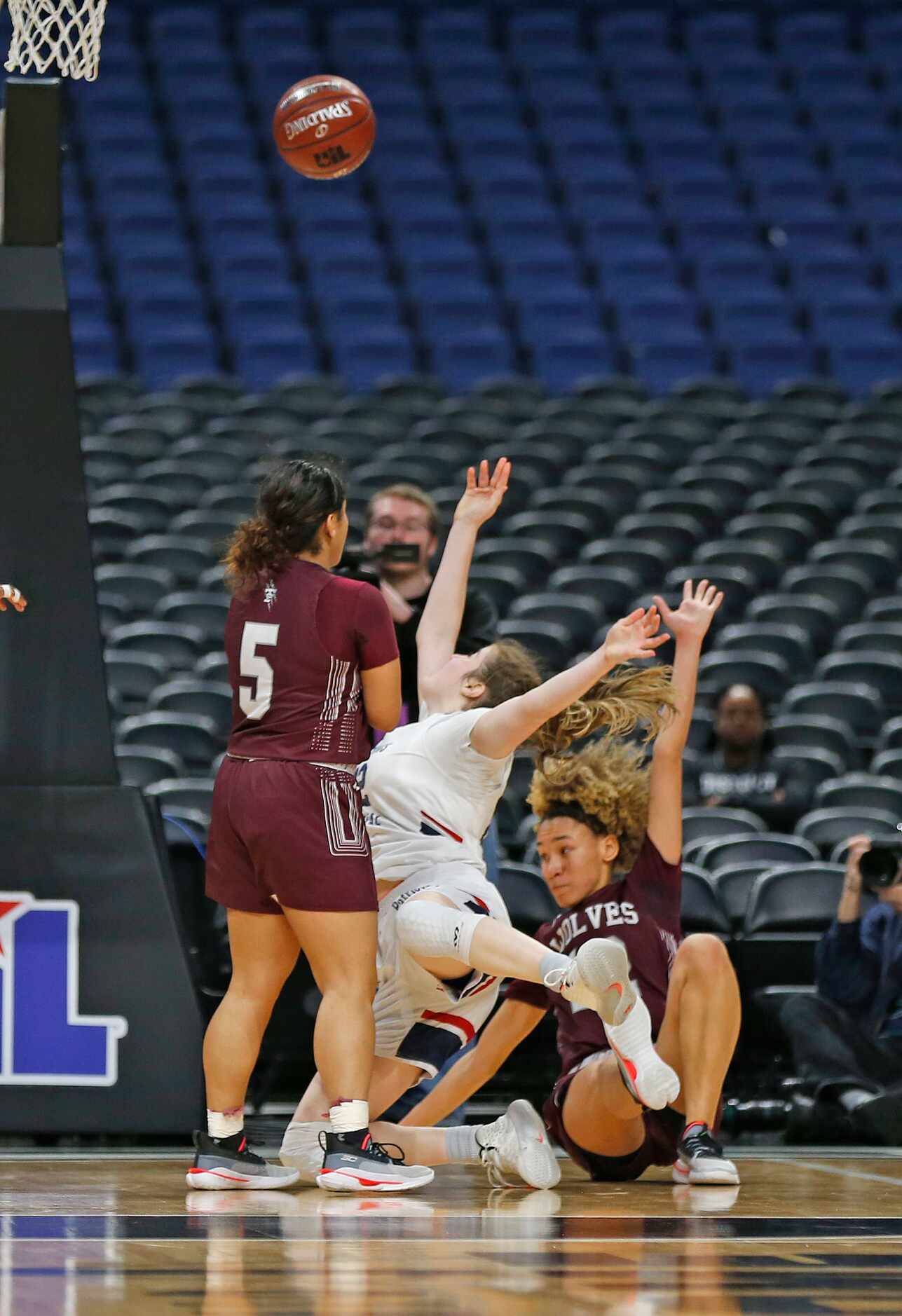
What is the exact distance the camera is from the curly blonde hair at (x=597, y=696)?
502cm

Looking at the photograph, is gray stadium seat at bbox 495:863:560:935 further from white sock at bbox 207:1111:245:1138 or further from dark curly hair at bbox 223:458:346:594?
dark curly hair at bbox 223:458:346:594

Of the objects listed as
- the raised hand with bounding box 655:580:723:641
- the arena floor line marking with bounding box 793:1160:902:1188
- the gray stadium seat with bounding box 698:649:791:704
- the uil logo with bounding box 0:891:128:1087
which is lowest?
the arena floor line marking with bounding box 793:1160:902:1188

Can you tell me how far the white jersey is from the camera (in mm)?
4812

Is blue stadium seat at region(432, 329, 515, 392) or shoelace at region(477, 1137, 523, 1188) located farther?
blue stadium seat at region(432, 329, 515, 392)

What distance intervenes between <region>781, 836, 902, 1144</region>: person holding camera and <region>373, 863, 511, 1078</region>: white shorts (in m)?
1.67

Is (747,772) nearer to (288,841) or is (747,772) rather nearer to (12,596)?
(12,596)

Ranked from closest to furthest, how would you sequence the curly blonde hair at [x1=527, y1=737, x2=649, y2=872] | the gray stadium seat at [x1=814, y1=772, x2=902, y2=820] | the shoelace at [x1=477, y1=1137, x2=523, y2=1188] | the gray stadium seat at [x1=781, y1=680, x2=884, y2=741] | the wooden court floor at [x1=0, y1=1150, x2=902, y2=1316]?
1. the wooden court floor at [x1=0, y1=1150, x2=902, y2=1316]
2. the shoelace at [x1=477, y1=1137, x2=523, y2=1188]
3. the curly blonde hair at [x1=527, y1=737, x2=649, y2=872]
4. the gray stadium seat at [x1=814, y1=772, x2=902, y2=820]
5. the gray stadium seat at [x1=781, y1=680, x2=884, y2=741]

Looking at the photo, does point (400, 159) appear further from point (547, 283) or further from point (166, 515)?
point (166, 515)

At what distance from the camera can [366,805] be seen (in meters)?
5.01

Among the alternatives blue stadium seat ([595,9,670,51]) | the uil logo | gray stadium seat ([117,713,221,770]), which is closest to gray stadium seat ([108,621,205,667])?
gray stadium seat ([117,713,221,770])

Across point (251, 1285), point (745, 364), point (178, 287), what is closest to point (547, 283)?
point (745, 364)

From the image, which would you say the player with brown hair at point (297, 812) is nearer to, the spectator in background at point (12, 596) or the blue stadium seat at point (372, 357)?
the spectator in background at point (12, 596)

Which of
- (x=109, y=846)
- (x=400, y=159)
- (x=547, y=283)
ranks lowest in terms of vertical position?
(x=109, y=846)

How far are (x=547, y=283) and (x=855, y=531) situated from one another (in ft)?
21.0
